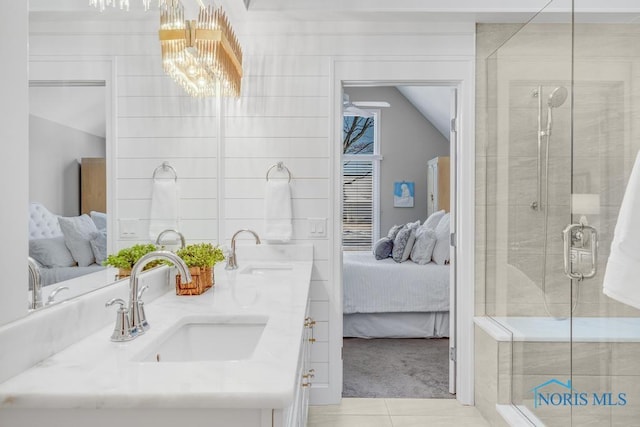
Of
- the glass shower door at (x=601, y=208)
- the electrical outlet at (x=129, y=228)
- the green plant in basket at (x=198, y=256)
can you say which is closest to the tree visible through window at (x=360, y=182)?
the glass shower door at (x=601, y=208)

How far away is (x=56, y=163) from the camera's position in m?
1.17

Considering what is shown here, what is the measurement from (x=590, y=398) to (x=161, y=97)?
93.1 inches

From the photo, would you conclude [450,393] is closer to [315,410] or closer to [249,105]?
[315,410]

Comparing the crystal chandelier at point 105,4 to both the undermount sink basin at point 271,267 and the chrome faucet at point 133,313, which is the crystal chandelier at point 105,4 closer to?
the chrome faucet at point 133,313

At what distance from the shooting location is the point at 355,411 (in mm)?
2791

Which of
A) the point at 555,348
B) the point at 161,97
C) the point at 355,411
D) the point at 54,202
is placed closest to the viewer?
the point at 54,202

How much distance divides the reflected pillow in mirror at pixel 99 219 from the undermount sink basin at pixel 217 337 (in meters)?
0.38

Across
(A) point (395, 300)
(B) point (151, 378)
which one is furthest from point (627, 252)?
(A) point (395, 300)

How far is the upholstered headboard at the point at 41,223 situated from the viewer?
1049mm

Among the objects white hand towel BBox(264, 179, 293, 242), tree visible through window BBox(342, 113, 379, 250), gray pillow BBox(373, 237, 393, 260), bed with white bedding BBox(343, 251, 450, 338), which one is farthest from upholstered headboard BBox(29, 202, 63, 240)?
tree visible through window BBox(342, 113, 379, 250)

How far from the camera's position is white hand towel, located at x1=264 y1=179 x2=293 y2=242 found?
2.85m

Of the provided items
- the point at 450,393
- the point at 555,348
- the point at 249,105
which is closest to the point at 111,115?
the point at 249,105

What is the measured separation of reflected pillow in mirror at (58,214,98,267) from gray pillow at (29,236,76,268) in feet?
0.09

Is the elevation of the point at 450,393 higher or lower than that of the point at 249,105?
lower
